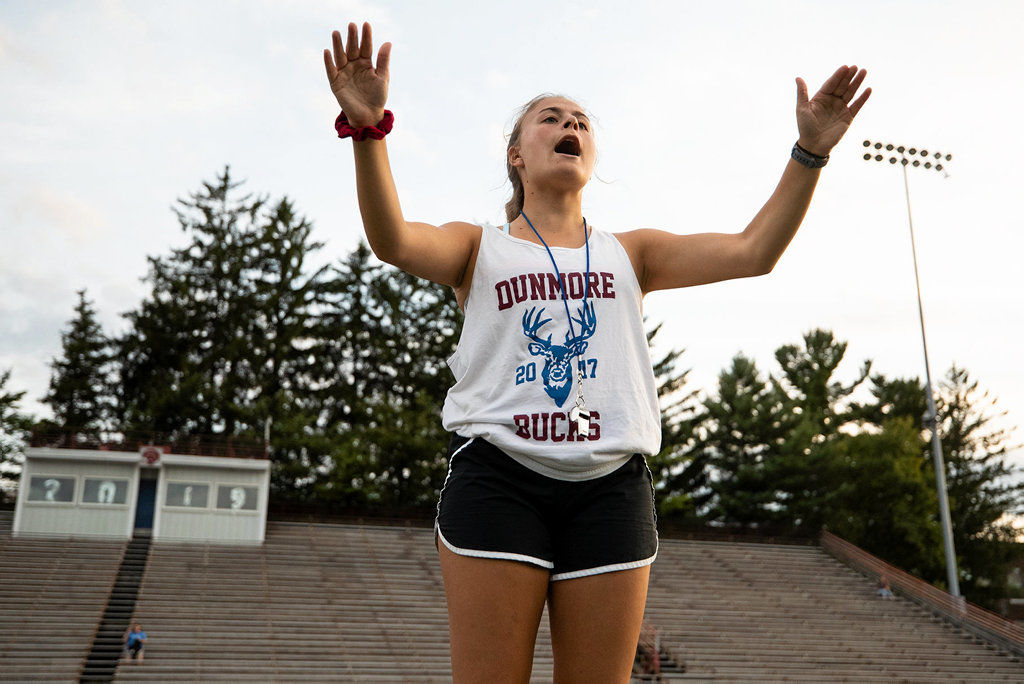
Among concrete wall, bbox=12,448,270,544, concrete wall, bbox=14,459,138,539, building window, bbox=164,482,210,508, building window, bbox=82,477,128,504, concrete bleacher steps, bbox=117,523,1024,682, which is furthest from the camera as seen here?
building window, bbox=164,482,210,508

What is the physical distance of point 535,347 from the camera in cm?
204

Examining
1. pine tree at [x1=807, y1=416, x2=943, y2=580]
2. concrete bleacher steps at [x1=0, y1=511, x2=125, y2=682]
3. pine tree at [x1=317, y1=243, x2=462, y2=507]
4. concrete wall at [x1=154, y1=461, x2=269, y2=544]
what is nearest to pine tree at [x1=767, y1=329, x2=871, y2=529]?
pine tree at [x1=807, y1=416, x2=943, y2=580]

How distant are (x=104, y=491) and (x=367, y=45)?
2353 cm

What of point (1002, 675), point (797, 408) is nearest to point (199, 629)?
point (1002, 675)

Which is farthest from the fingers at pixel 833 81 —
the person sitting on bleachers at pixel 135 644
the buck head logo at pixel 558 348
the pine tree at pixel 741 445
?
the pine tree at pixel 741 445

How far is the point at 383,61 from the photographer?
1913mm

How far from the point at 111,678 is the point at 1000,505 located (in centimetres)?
3472

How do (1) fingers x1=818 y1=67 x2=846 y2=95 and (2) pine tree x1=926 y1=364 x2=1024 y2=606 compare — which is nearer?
(1) fingers x1=818 y1=67 x2=846 y2=95

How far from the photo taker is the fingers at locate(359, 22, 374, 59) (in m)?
1.91

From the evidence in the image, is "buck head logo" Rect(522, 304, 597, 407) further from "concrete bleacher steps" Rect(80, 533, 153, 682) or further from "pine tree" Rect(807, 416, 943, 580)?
"pine tree" Rect(807, 416, 943, 580)

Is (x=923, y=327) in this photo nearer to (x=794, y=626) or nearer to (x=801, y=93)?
(x=794, y=626)

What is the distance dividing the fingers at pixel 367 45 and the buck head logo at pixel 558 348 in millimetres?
671

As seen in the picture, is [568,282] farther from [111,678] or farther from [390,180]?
[111,678]

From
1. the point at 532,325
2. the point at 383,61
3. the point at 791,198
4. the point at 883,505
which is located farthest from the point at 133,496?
the point at 883,505
